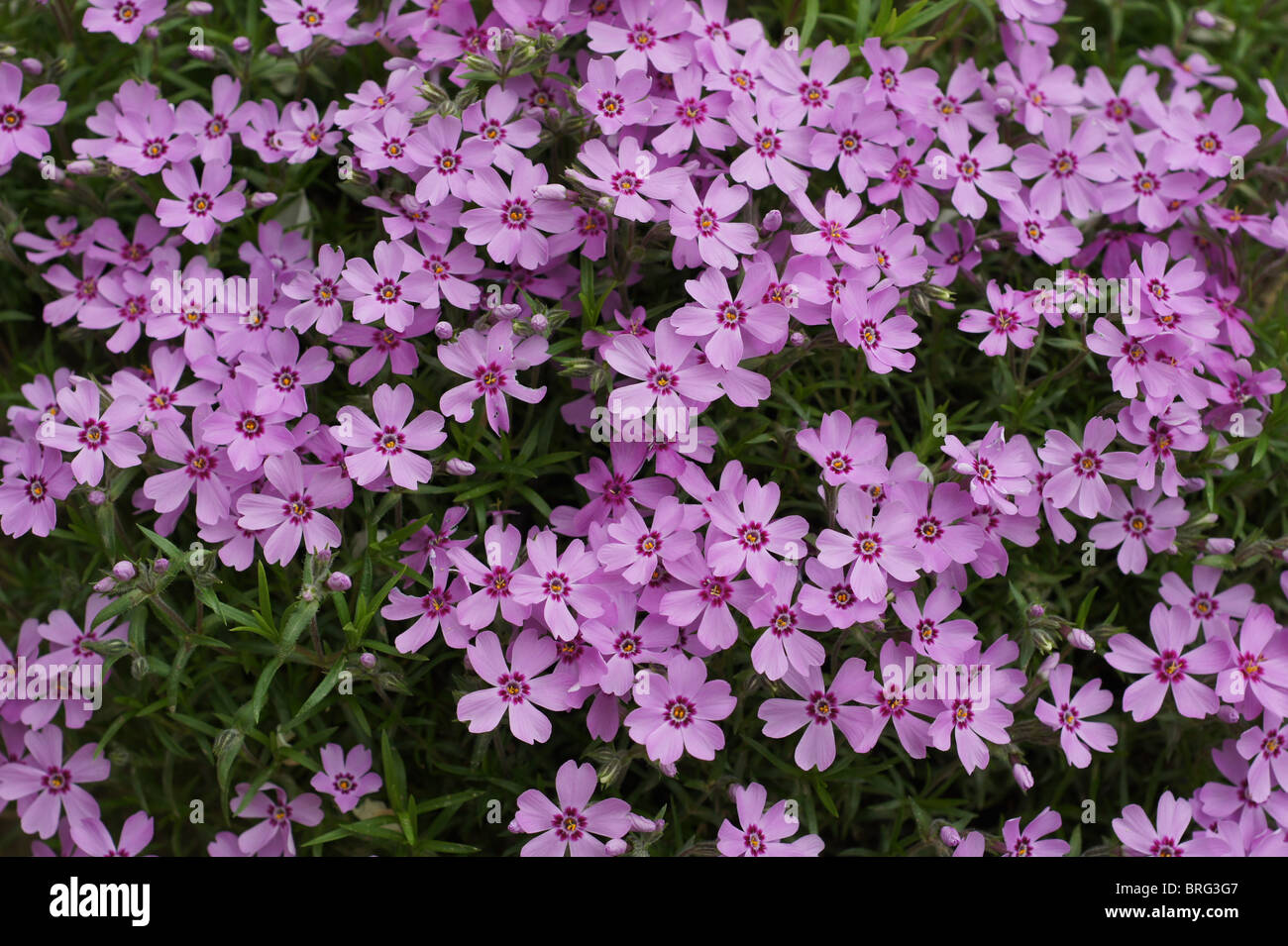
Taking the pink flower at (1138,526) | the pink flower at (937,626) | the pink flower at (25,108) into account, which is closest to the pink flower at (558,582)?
the pink flower at (937,626)

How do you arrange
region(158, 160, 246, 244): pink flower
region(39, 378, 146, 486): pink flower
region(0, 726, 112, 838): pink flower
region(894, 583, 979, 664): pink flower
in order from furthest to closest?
region(158, 160, 246, 244): pink flower
region(0, 726, 112, 838): pink flower
region(39, 378, 146, 486): pink flower
region(894, 583, 979, 664): pink flower

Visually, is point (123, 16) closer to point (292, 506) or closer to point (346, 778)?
point (292, 506)

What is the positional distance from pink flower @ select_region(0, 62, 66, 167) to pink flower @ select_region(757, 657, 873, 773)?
2630mm

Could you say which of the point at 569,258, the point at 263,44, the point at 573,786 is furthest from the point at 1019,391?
the point at 263,44

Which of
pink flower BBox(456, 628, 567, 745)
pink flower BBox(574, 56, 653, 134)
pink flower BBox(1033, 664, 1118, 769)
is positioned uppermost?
pink flower BBox(574, 56, 653, 134)

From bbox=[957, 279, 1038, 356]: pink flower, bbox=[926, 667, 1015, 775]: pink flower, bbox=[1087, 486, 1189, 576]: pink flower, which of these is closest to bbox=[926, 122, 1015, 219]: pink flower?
bbox=[957, 279, 1038, 356]: pink flower

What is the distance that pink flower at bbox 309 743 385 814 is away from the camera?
275 cm

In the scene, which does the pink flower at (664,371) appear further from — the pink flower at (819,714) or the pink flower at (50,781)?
the pink flower at (50,781)

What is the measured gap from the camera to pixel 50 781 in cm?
288

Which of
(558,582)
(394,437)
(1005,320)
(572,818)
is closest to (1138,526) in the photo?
(1005,320)

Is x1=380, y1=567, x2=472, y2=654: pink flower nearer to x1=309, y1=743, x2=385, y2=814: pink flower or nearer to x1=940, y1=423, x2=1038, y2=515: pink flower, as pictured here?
x1=309, y1=743, x2=385, y2=814: pink flower

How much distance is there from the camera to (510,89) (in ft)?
9.80

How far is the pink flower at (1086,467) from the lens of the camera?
9.30ft
